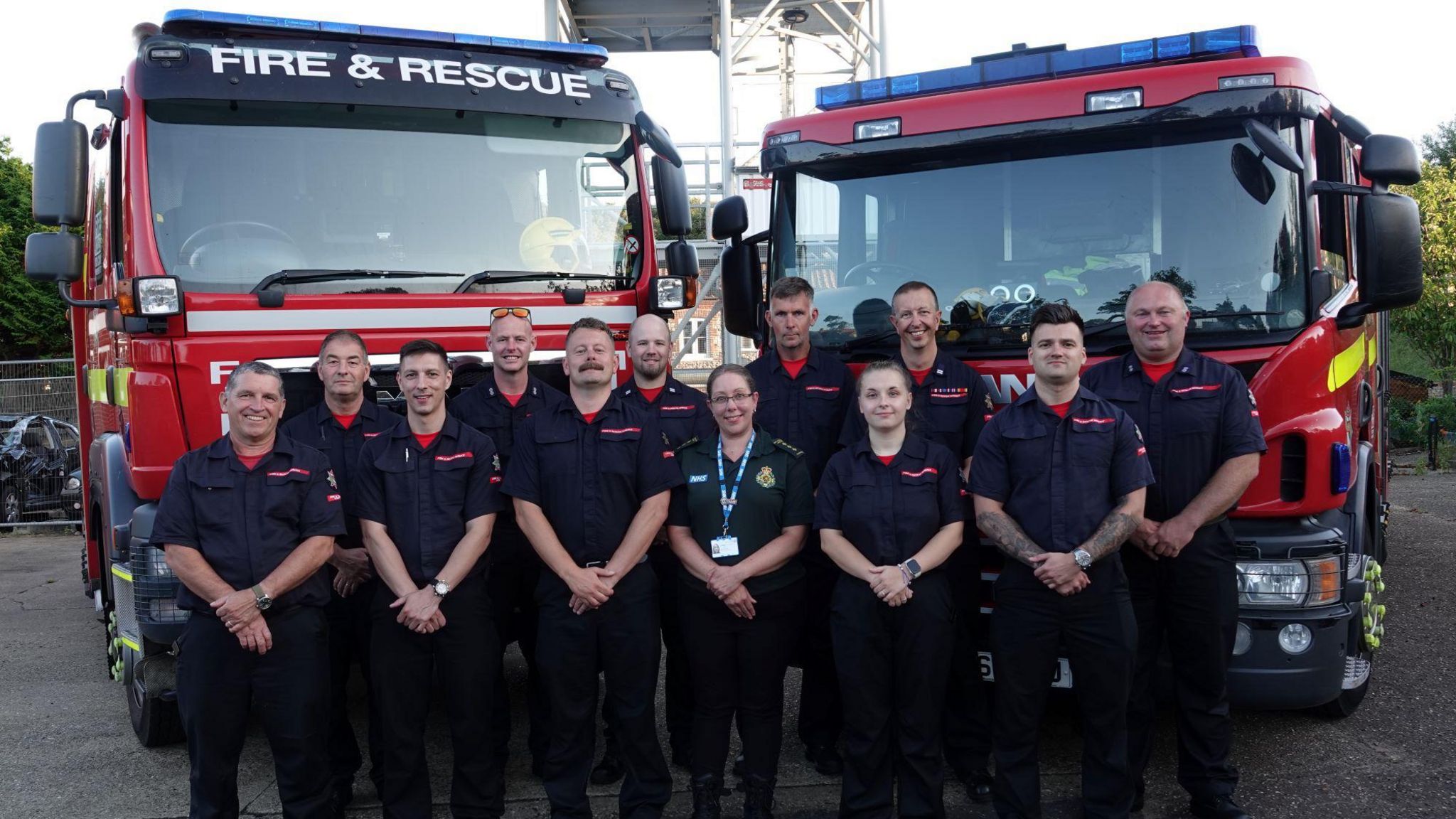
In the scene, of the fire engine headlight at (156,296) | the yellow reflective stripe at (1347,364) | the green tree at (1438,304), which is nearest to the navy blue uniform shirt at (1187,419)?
the yellow reflective stripe at (1347,364)

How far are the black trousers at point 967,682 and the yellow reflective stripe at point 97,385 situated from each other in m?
4.09

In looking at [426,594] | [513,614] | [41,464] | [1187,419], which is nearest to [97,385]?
[513,614]

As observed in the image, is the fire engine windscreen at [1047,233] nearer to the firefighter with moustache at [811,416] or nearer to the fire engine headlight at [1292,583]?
the firefighter with moustache at [811,416]

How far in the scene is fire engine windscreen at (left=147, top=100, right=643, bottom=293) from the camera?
4.73 metres

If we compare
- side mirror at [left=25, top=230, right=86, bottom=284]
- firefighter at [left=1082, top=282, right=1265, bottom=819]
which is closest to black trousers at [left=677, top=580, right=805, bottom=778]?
firefighter at [left=1082, top=282, right=1265, bottom=819]

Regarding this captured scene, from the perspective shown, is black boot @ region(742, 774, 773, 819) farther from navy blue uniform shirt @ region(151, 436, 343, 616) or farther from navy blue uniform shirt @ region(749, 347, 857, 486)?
navy blue uniform shirt @ region(151, 436, 343, 616)

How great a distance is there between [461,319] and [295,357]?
699 mm

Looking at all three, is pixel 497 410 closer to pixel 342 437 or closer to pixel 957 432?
pixel 342 437

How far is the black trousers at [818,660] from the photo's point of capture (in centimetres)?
453

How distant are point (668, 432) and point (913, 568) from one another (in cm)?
121

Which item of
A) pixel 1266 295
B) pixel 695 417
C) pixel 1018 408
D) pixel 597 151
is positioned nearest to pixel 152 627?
pixel 695 417

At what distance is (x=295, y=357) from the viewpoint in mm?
4742

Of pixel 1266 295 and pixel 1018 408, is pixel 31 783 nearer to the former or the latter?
pixel 1018 408

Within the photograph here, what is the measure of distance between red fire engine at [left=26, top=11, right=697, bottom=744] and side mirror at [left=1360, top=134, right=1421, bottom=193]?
296 cm
